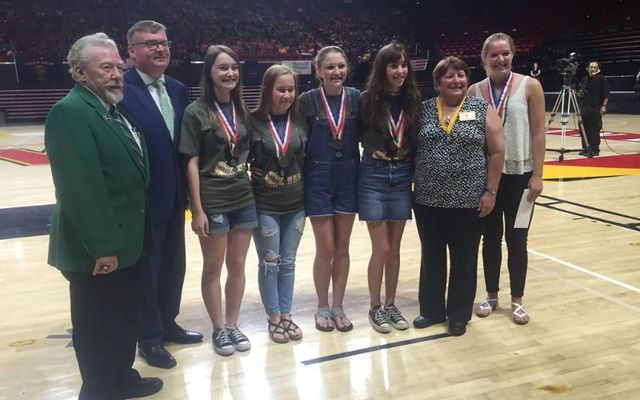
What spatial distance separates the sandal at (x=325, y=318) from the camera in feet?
9.38

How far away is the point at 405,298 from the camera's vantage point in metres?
3.34

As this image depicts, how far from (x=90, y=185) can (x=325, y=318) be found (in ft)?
5.06

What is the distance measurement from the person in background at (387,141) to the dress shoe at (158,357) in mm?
1123

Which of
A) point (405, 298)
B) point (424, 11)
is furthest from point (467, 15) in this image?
point (405, 298)

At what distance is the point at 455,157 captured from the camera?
261 centimetres

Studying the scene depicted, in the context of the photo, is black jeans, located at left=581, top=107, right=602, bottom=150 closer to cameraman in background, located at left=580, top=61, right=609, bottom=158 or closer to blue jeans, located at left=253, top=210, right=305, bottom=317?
cameraman in background, located at left=580, top=61, right=609, bottom=158

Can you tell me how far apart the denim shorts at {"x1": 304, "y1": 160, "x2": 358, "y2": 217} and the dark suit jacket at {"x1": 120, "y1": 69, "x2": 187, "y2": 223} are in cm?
61

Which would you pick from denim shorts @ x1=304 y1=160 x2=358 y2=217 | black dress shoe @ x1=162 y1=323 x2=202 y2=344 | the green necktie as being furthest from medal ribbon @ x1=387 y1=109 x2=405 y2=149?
black dress shoe @ x1=162 y1=323 x2=202 y2=344

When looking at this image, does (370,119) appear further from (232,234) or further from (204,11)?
(204,11)

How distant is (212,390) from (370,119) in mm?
1411

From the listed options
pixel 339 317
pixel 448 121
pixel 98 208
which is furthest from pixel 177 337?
pixel 448 121

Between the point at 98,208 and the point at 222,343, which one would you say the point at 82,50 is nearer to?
the point at 98,208

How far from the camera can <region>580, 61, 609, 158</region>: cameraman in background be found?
7.94m

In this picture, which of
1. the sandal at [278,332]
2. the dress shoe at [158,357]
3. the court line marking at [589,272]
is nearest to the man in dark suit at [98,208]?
the dress shoe at [158,357]
